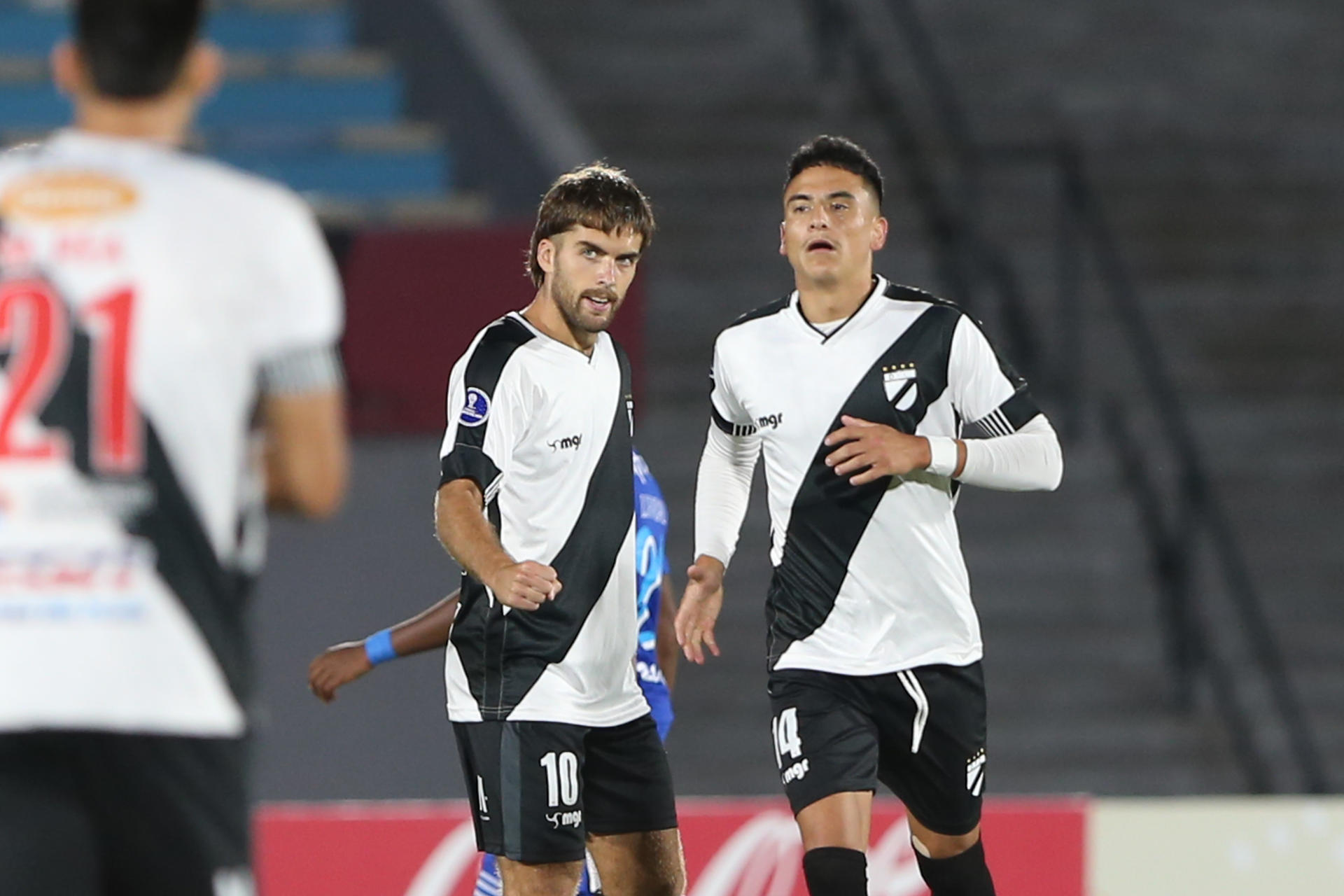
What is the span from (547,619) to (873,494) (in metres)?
0.90

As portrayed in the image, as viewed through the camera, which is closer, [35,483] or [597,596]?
[35,483]

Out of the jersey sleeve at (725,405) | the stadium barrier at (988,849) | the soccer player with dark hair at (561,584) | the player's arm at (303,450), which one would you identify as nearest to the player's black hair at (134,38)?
the player's arm at (303,450)

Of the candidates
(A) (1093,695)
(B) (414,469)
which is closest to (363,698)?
(B) (414,469)

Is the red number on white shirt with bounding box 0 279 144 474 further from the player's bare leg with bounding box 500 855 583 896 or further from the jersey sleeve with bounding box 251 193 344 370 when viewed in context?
the player's bare leg with bounding box 500 855 583 896

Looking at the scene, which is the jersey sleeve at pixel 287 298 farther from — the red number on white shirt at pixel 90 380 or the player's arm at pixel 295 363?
the red number on white shirt at pixel 90 380

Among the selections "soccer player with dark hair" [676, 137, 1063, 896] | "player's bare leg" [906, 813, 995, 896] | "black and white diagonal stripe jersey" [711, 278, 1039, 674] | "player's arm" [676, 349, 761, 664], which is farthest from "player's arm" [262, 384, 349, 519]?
"player's bare leg" [906, 813, 995, 896]

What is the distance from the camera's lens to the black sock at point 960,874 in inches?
232

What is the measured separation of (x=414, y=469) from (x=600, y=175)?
3607mm

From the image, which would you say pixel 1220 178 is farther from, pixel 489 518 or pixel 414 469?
pixel 489 518

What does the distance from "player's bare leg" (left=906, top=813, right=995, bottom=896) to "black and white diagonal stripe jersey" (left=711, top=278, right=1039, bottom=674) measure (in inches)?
18.9

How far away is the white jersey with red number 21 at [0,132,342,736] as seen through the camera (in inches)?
114

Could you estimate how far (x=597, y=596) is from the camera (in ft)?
18.0

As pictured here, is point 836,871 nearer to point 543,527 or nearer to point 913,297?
point 543,527

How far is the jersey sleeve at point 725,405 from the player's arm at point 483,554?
91cm
